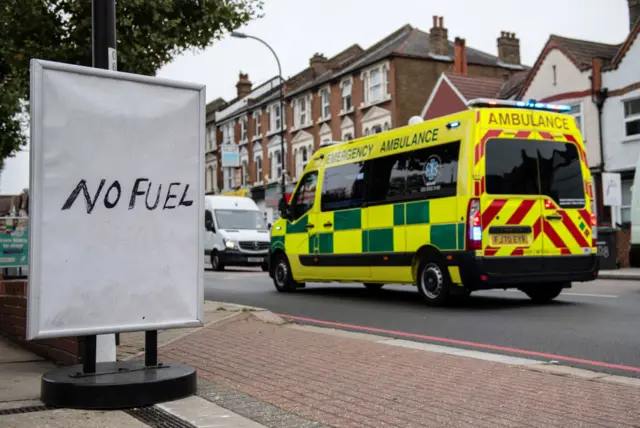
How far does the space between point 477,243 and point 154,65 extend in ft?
25.9

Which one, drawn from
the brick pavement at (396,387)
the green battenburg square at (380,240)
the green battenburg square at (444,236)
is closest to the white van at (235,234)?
the green battenburg square at (380,240)

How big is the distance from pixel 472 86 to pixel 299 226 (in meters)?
23.9

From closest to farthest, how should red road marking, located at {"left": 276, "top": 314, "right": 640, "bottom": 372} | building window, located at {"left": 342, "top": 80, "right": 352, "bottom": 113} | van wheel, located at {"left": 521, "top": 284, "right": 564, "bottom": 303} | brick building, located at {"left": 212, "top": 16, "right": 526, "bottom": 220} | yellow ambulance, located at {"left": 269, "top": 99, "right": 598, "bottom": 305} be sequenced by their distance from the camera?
red road marking, located at {"left": 276, "top": 314, "right": 640, "bottom": 372}
yellow ambulance, located at {"left": 269, "top": 99, "right": 598, "bottom": 305}
van wheel, located at {"left": 521, "top": 284, "right": 564, "bottom": 303}
brick building, located at {"left": 212, "top": 16, "right": 526, "bottom": 220}
building window, located at {"left": 342, "top": 80, "right": 352, "bottom": 113}

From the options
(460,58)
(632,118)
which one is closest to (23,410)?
(632,118)

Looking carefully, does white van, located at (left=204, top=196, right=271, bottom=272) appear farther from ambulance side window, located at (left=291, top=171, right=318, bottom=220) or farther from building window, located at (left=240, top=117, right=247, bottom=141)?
building window, located at (left=240, top=117, right=247, bottom=141)

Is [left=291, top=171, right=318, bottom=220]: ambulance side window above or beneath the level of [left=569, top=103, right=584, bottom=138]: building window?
beneath

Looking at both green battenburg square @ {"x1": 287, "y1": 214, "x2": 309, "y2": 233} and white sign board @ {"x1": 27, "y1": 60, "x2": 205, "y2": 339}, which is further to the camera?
green battenburg square @ {"x1": 287, "y1": 214, "x2": 309, "y2": 233}

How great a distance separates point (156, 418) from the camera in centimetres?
460

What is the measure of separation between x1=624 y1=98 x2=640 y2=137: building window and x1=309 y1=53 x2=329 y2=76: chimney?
2583cm

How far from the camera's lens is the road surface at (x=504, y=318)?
7336mm

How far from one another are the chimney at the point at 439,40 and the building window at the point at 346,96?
16.1 ft

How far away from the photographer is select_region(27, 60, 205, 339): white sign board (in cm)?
476

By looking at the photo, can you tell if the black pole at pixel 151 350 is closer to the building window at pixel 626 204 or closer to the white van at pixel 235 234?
the white van at pixel 235 234

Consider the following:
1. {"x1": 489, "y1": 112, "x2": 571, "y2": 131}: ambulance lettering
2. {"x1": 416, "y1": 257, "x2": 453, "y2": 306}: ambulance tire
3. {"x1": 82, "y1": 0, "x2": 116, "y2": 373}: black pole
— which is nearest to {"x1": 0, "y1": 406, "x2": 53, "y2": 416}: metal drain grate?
{"x1": 82, "y1": 0, "x2": 116, "y2": 373}: black pole
